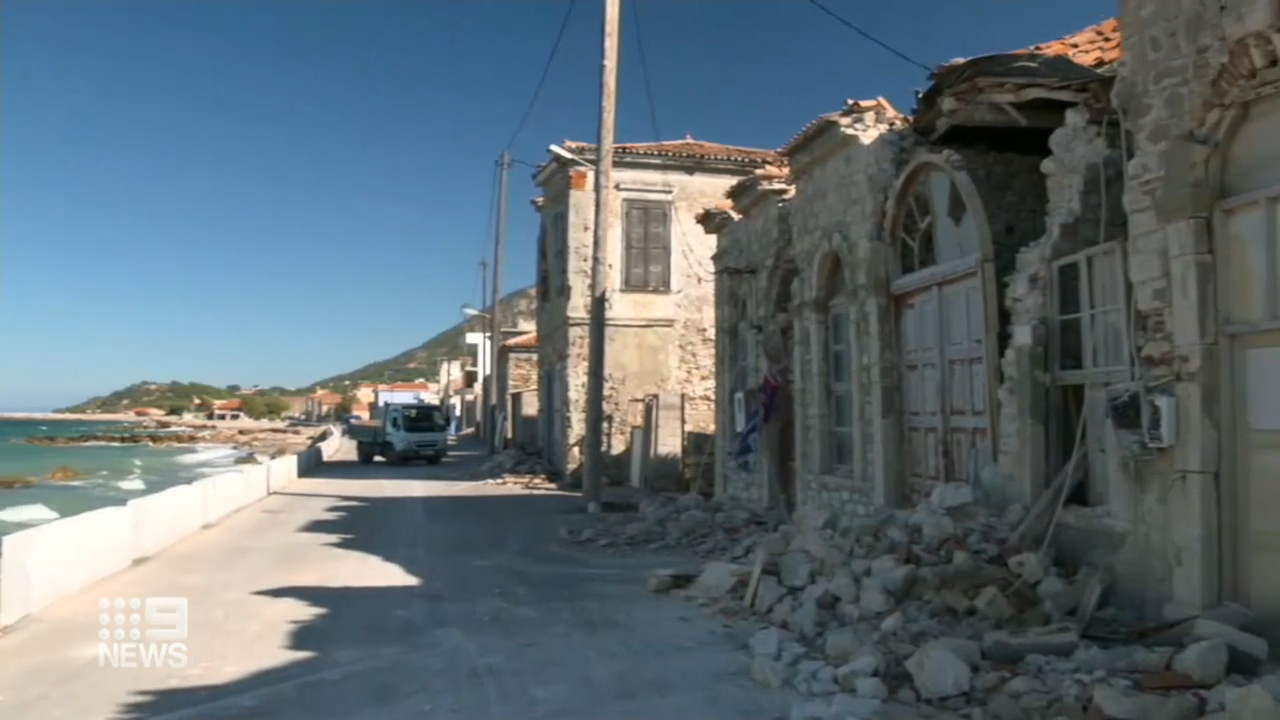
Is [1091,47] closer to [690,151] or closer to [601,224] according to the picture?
[601,224]

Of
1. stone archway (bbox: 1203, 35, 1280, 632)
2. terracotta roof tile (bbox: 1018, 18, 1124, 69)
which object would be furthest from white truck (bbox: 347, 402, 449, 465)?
stone archway (bbox: 1203, 35, 1280, 632)

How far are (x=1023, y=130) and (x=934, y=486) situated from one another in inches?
145

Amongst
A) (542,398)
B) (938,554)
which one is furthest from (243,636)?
(542,398)

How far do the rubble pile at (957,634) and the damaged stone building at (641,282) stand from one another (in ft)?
50.4

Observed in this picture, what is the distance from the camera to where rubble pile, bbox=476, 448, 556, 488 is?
1013 inches

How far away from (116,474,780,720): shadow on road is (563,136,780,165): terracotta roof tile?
14731mm

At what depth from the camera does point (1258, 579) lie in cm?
611

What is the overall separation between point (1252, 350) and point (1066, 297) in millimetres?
2248

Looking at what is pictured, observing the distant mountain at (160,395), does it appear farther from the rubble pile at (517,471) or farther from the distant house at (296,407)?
the rubble pile at (517,471)

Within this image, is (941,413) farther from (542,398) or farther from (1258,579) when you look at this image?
(542,398)

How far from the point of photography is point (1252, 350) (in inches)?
243

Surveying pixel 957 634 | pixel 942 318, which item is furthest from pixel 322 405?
pixel 957 634

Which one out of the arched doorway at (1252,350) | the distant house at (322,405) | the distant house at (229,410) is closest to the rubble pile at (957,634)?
the arched doorway at (1252,350)

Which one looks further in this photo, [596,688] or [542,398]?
[542,398]
